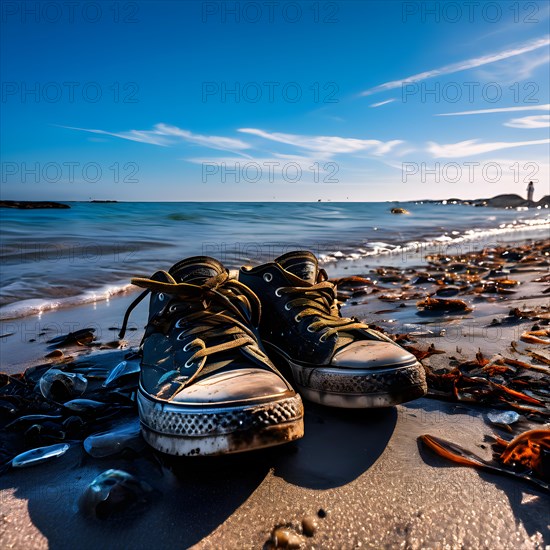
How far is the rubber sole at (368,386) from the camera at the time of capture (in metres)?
1.85

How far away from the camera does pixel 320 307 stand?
2482 millimetres

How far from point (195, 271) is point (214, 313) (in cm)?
31

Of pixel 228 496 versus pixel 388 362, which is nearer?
pixel 228 496

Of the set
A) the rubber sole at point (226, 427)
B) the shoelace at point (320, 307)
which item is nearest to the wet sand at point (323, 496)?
the rubber sole at point (226, 427)

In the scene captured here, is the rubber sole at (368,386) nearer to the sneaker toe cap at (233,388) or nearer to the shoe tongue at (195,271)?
the sneaker toe cap at (233,388)

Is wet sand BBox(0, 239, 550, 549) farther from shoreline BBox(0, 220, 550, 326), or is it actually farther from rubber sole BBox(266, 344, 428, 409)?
shoreline BBox(0, 220, 550, 326)

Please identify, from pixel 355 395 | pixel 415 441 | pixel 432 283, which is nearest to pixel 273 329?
pixel 355 395

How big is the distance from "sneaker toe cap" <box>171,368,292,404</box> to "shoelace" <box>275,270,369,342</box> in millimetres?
548

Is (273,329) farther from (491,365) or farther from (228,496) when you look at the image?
(491,365)

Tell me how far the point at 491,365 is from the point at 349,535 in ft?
5.60

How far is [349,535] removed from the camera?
1.24 meters

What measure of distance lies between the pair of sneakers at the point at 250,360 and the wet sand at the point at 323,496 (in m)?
0.13

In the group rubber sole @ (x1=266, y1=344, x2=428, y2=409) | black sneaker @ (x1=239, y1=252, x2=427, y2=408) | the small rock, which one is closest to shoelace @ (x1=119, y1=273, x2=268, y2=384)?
black sneaker @ (x1=239, y1=252, x2=427, y2=408)

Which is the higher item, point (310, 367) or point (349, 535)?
point (310, 367)
